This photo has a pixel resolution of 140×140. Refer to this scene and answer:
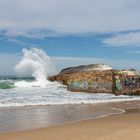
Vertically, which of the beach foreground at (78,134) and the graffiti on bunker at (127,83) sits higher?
the graffiti on bunker at (127,83)

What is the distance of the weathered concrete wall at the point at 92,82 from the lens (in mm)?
20062

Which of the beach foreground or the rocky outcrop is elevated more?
the rocky outcrop

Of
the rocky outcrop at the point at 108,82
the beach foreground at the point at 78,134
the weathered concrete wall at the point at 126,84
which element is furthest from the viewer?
the rocky outcrop at the point at 108,82

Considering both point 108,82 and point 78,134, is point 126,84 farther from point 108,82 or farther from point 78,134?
point 78,134

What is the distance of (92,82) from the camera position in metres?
20.6

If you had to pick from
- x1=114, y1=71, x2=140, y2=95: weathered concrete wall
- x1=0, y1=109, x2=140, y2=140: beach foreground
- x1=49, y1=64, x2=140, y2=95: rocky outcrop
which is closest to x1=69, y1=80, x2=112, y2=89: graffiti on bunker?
x1=49, y1=64, x2=140, y2=95: rocky outcrop

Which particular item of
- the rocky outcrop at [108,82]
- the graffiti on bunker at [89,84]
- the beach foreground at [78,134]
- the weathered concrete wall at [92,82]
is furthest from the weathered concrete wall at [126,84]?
the beach foreground at [78,134]

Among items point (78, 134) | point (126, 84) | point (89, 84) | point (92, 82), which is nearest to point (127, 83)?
point (126, 84)

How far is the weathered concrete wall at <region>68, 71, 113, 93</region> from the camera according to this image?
2006 cm

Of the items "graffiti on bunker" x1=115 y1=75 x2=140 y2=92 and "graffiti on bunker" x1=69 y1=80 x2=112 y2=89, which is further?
"graffiti on bunker" x1=69 y1=80 x2=112 y2=89

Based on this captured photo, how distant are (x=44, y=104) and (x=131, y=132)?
23.4ft

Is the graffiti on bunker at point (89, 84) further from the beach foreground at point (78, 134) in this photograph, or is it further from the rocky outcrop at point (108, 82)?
the beach foreground at point (78, 134)

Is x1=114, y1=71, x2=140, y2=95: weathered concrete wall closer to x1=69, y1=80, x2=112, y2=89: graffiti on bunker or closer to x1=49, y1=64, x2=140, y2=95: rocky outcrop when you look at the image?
x1=49, y1=64, x2=140, y2=95: rocky outcrop

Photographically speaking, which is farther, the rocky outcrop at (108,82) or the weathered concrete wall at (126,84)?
the rocky outcrop at (108,82)
